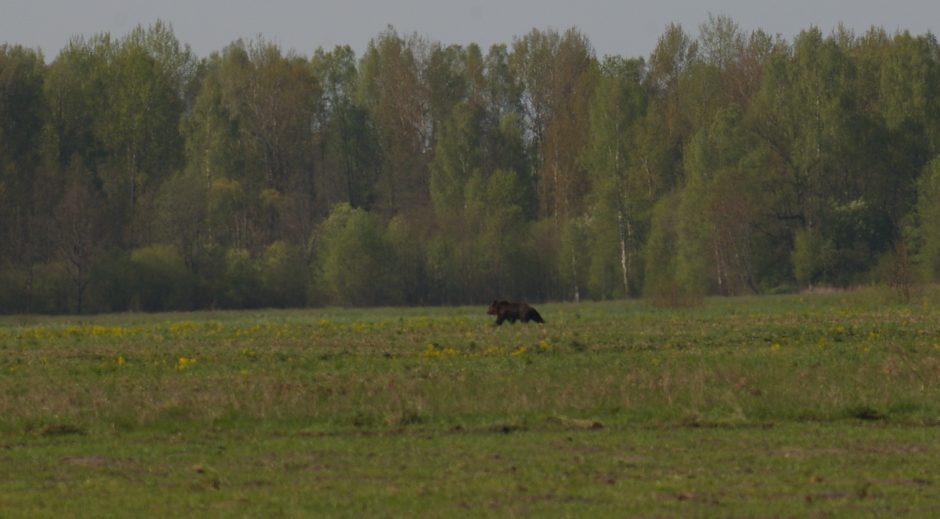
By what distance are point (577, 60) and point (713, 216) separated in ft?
84.2

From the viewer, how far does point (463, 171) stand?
93.0m

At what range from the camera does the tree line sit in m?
79.6

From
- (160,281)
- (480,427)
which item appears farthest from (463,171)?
(480,427)

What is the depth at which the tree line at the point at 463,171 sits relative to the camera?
79.6 metres

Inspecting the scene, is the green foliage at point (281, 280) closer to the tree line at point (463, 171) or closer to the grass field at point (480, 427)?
the tree line at point (463, 171)

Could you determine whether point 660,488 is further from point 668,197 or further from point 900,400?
point 668,197

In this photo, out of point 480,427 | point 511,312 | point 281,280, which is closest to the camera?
point 480,427

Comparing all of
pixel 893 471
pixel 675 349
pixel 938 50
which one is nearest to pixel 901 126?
pixel 938 50

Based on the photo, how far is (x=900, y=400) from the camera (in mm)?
21344

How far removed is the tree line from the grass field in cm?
4504

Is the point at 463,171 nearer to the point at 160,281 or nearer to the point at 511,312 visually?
the point at 160,281

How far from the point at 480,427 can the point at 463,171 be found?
7351 cm

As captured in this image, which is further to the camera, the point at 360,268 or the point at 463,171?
the point at 463,171

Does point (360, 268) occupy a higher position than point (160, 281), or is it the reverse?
point (360, 268)
